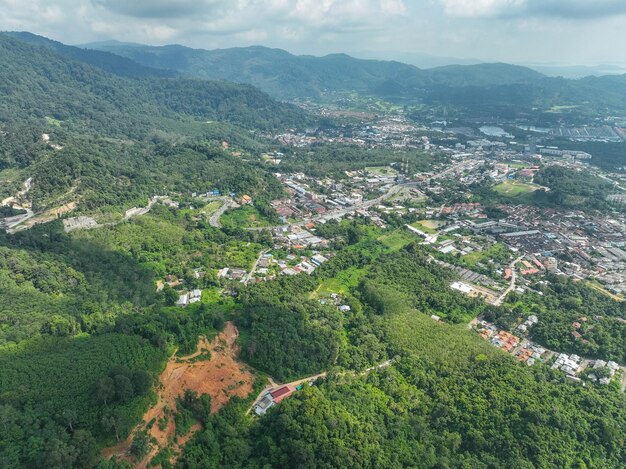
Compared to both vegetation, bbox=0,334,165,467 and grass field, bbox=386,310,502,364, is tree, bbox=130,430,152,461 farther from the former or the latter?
grass field, bbox=386,310,502,364

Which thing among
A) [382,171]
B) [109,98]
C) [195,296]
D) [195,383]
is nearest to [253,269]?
[195,296]

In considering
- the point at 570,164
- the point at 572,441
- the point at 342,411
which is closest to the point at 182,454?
the point at 342,411

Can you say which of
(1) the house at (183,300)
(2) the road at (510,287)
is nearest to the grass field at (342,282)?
(1) the house at (183,300)

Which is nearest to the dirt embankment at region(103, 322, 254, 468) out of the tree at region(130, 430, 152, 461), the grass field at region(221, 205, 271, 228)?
the tree at region(130, 430, 152, 461)

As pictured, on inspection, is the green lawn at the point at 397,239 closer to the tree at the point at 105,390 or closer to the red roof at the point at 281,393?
the red roof at the point at 281,393

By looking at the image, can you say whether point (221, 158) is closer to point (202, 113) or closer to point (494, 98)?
point (202, 113)

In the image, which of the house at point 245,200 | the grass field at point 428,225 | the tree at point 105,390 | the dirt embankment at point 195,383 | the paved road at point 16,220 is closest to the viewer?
the tree at point 105,390
